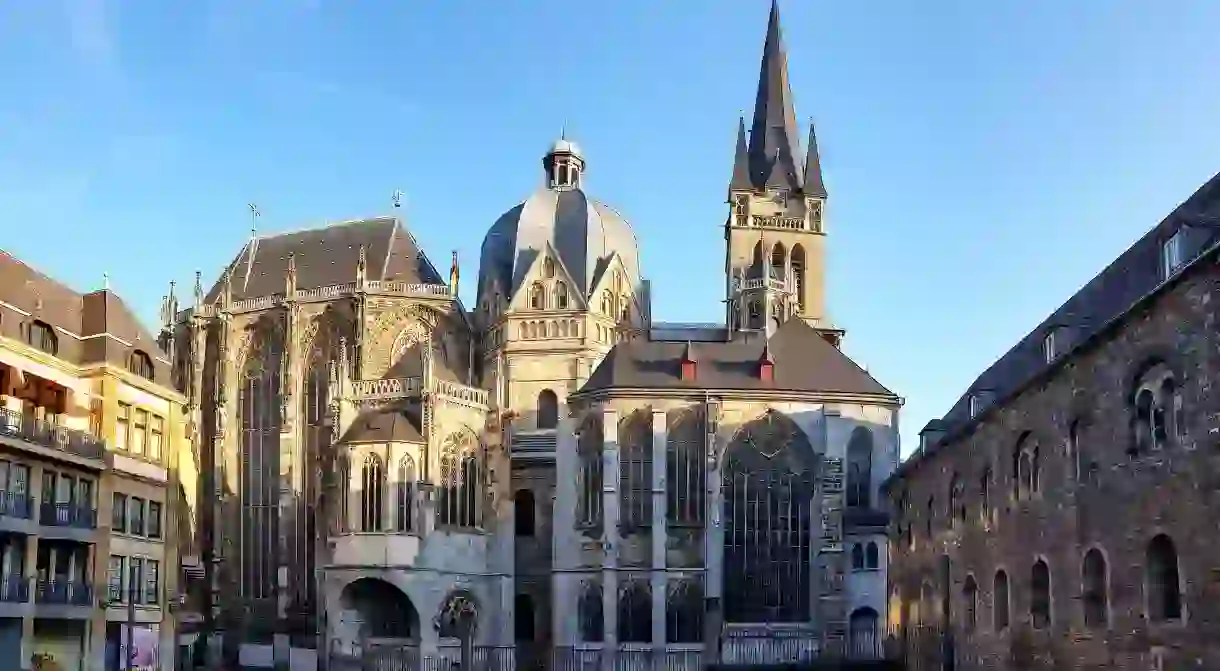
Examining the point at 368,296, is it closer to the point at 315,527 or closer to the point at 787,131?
the point at 315,527

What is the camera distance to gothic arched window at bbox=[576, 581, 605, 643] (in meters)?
57.5

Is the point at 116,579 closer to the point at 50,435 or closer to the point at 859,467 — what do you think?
the point at 50,435

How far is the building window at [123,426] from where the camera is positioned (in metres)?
44.0

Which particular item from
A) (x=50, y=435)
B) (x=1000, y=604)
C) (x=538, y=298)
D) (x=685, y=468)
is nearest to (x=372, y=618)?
(x=685, y=468)

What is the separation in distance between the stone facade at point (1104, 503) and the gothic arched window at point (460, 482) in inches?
960

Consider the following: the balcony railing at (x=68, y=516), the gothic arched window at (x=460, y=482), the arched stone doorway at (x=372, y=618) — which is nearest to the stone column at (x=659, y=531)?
the gothic arched window at (x=460, y=482)

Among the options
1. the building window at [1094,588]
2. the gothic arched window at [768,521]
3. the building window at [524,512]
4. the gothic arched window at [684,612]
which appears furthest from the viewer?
the building window at [524,512]

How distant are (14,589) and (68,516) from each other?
321 centimetres

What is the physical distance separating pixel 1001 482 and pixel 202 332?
4643 cm

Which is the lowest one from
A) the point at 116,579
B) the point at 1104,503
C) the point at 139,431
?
the point at 116,579

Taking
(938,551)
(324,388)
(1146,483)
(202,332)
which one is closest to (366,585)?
(324,388)

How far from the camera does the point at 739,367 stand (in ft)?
197

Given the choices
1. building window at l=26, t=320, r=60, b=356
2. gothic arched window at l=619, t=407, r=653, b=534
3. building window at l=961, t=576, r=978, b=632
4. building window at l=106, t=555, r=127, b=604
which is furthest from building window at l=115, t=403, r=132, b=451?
building window at l=961, t=576, r=978, b=632

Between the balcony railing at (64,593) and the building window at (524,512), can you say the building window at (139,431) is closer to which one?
the balcony railing at (64,593)
